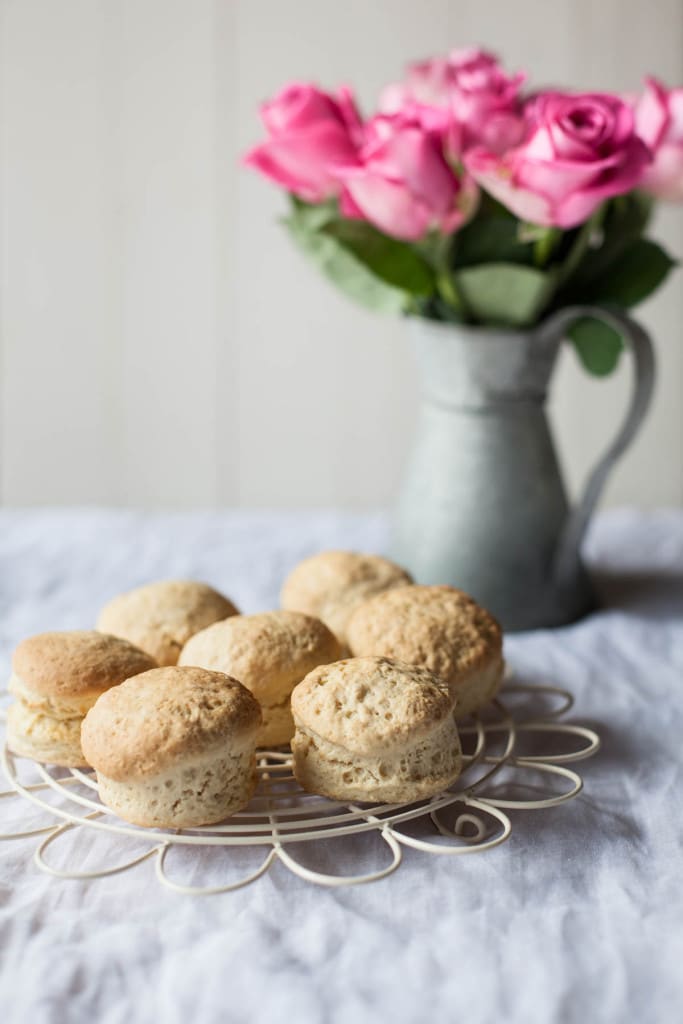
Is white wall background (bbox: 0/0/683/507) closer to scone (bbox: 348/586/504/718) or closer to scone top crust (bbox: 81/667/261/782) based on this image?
scone (bbox: 348/586/504/718)

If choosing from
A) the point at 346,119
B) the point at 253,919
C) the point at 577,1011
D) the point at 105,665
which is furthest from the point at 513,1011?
the point at 346,119

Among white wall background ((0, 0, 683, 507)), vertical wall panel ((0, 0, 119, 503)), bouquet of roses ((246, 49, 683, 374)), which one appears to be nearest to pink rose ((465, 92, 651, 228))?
bouquet of roses ((246, 49, 683, 374))

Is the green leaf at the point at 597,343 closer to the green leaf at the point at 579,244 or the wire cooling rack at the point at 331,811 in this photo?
the green leaf at the point at 579,244

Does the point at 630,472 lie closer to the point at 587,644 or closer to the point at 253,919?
the point at 587,644

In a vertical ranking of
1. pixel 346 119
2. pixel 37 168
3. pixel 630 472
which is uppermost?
pixel 346 119

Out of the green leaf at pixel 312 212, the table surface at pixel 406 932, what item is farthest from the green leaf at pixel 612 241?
the table surface at pixel 406 932

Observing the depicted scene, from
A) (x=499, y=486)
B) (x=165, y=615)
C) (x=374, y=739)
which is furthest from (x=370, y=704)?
(x=499, y=486)

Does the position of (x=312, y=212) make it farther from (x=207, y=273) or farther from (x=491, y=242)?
(x=207, y=273)
